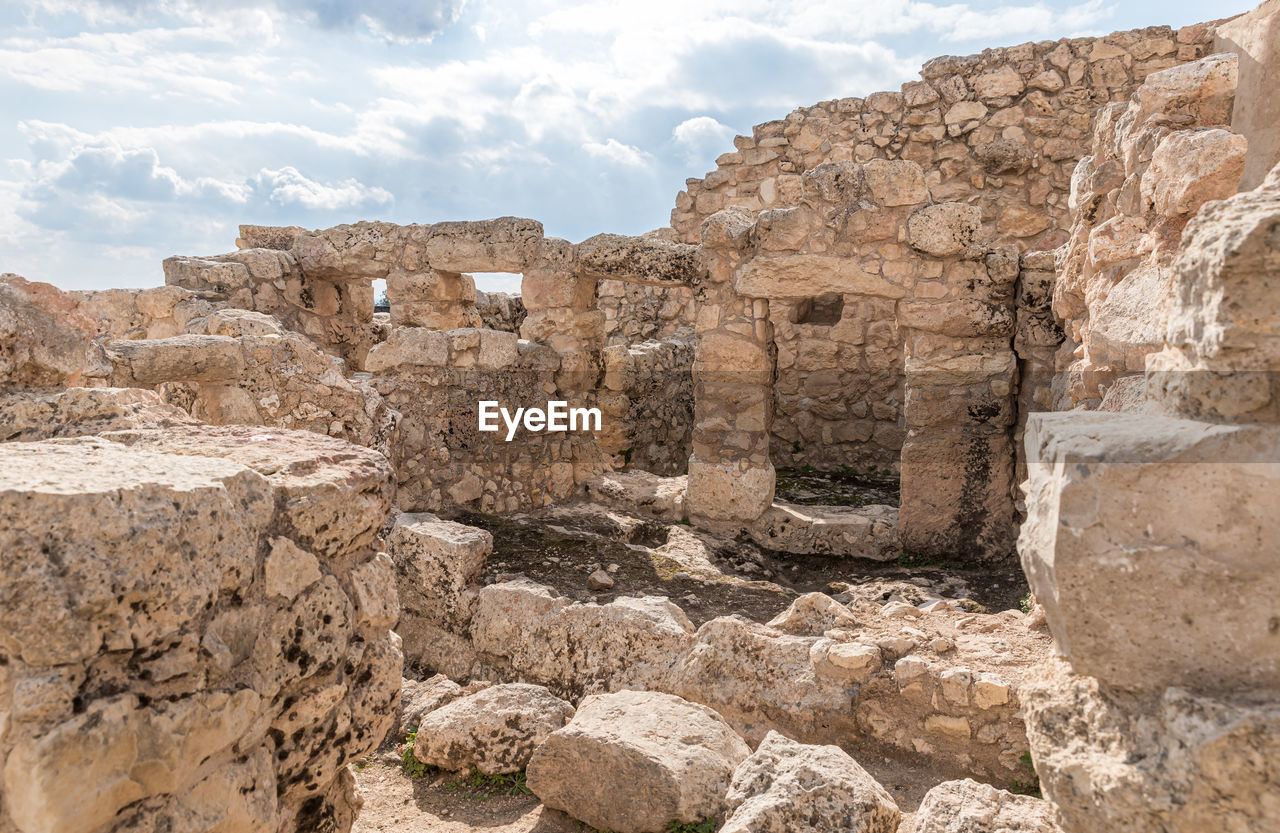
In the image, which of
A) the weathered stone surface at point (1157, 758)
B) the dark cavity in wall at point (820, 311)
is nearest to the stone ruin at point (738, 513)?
the weathered stone surface at point (1157, 758)

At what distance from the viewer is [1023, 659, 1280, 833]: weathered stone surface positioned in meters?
1.05

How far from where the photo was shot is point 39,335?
2.43 meters

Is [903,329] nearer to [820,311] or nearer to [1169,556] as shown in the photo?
[820,311]

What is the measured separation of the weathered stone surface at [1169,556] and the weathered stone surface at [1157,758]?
0.04 metres

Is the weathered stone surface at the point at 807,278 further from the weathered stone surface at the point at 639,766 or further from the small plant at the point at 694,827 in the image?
the small plant at the point at 694,827

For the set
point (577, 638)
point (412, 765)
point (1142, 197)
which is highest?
point (1142, 197)

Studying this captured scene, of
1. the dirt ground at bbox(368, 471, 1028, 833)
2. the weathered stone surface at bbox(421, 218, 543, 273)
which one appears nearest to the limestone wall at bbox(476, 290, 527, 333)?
the weathered stone surface at bbox(421, 218, 543, 273)

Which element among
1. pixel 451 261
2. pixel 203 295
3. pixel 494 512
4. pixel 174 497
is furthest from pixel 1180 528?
pixel 203 295

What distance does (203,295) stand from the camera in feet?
25.9

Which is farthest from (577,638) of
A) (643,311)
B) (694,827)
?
(643,311)

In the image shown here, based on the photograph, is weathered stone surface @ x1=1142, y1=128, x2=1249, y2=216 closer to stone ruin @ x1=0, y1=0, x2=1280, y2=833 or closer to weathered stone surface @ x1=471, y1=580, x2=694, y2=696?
stone ruin @ x1=0, y1=0, x2=1280, y2=833

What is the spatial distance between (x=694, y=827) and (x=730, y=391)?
3840 mm

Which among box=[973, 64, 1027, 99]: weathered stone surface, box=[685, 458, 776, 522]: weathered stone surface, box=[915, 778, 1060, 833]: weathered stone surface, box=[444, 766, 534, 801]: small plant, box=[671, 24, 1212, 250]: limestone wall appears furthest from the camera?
box=[973, 64, 1027, 99]: weathered stone surface

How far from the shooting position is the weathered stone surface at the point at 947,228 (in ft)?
17.3
